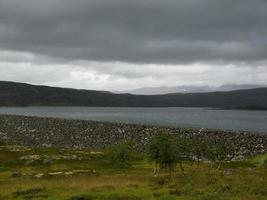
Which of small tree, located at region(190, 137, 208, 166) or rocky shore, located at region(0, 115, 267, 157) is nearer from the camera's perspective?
small tree, located at region(190, 137, 208, 166)

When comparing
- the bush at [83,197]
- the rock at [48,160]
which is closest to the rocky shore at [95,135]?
the rock at [48,160]

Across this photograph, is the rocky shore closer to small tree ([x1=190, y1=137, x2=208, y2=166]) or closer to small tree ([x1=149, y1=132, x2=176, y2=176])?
small tree ([x1=190, y1=137, x2=208, y2=166])

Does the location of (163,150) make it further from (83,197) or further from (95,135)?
(95,135)

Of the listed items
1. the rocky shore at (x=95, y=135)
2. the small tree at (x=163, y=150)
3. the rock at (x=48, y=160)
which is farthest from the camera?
the rocky shore at (x=95, y=135)

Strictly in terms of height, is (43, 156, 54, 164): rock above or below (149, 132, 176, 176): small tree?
below

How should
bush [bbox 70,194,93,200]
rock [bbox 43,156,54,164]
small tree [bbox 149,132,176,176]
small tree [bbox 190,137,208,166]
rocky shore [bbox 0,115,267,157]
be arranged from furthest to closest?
1. rocky shore [bbox 0,115,267,157]
2. small tree [bbox 190,137,208,166]
3. rock [bbox 43,156,54,164]
4. small tree [bbox 149,132,176,176]
5. bush [bbox 70,194,93,200]

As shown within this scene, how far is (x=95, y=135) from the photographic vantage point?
468 ft

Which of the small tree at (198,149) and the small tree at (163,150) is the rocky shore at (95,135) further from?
the small tree at (163,150)

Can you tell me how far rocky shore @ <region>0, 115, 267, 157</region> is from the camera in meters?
118

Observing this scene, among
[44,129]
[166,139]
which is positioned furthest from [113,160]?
[44,129]

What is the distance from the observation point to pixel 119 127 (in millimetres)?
150500

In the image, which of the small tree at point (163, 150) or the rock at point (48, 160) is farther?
the rock at point (48, 160)

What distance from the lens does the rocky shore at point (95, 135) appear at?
11825cm

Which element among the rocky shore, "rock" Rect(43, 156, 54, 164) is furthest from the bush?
the rocky shore
